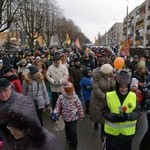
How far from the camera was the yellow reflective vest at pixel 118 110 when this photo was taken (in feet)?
15.9

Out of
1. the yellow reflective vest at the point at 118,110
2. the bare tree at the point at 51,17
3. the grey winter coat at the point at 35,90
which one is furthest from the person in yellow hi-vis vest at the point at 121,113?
the bare tree at the point at 51,17

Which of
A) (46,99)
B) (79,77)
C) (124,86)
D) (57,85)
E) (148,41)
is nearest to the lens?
(124,86)

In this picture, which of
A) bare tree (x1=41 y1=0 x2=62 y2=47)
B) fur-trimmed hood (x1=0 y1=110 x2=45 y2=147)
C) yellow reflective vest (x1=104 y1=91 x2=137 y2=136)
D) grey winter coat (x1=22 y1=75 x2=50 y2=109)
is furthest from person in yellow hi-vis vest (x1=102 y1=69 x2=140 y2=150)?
bare tree (x1=41 y1=0 x2=62 y2=47)

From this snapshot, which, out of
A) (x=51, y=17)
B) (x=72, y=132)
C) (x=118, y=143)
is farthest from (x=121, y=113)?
(x=51, y=17)

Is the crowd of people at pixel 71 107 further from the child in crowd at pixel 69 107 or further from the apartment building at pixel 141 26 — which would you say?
the apartment building at pixel 141 26

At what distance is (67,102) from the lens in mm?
6465

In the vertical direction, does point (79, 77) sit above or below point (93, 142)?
above

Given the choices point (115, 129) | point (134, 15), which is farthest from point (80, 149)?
point (134, 15)

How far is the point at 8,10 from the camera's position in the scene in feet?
104

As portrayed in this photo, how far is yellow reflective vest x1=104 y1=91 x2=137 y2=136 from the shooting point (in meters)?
4.86

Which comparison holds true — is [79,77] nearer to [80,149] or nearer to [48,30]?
[80,149]

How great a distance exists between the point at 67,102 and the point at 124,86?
1837mm

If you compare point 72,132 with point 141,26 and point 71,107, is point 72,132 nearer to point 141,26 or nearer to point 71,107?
point 71,107

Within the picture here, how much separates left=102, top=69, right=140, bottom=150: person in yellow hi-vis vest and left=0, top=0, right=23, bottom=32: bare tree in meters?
25.6
